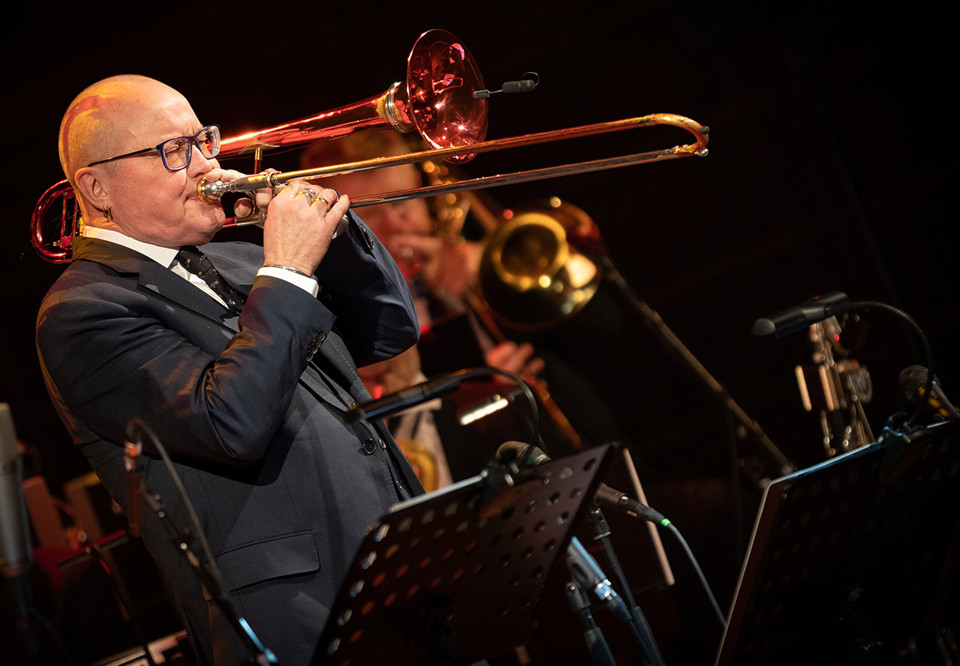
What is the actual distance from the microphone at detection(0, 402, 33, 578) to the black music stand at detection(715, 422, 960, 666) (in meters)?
1.17

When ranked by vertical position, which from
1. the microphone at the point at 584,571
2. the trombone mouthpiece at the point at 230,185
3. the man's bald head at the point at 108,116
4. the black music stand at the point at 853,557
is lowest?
the black music stand at the point at 853,557

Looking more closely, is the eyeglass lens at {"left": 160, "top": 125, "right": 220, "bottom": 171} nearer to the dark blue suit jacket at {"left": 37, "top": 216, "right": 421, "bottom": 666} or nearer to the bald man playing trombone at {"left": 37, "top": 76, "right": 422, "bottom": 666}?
the bald man playing trombone at {"left": 37, "top": 76, "right": 422, "bottom": 666}

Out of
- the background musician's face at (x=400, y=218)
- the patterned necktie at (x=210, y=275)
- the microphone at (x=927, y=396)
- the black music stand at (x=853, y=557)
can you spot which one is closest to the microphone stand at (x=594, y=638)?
the black music stand at (x=853, y=557)

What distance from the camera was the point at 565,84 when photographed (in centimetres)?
421

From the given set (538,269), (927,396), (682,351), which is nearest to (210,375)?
(927,396)

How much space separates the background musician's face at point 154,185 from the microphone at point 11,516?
816 millimetres

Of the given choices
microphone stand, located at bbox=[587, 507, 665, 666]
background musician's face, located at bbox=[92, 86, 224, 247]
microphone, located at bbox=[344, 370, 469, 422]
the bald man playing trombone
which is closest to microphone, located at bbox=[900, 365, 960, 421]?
microphone stand, located at bbox=[587, 507, 665, 666]

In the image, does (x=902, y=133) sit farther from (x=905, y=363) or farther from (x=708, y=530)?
(x=708, y=530)

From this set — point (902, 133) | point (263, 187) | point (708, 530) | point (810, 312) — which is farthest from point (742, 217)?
point (263, 187)

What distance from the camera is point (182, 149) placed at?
2025 mm

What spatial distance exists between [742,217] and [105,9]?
3.05 metres

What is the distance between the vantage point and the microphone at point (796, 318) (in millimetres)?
1840

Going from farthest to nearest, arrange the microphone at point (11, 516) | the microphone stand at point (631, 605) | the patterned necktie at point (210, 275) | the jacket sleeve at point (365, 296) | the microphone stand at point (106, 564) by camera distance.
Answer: the microphone stand at point (106, 564) < the jacket sleeve at point (365, 296) < the patterned necktie at point (210, 275) < the microphone stand at point (631, 605) < the microphone at point (11, 516)

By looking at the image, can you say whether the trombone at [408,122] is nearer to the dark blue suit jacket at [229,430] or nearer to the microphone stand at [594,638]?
the dark blue suit jacket at [229,430]
